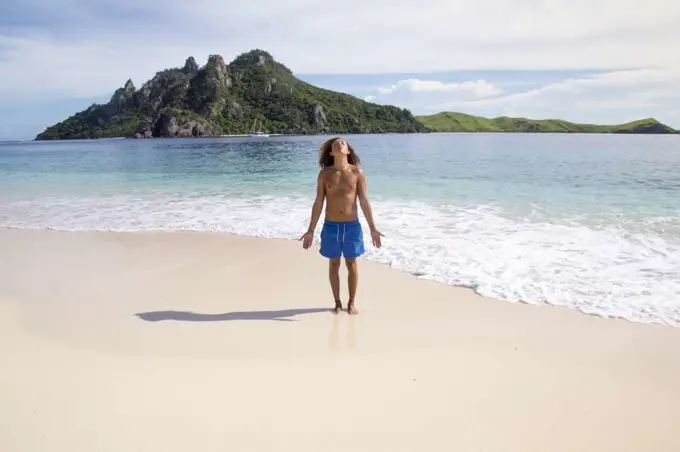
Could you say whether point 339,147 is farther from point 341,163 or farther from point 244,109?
point 244,109

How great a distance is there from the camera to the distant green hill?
530ft

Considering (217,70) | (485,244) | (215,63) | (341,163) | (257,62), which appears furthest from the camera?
(257,62)

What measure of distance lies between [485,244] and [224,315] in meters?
5.23

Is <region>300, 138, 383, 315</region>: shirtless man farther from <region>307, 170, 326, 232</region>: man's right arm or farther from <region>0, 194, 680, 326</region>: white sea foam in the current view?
<region>0, 194, 680, 326</region>: white sea foam

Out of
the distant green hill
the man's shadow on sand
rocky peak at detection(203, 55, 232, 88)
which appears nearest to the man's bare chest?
the man's shadow on sand

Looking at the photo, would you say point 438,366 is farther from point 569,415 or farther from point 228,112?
point 228,112

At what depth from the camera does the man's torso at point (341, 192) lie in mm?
5457

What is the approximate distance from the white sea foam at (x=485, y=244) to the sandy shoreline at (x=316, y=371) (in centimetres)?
65

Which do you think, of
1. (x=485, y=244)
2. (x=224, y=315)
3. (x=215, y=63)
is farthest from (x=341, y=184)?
(x=215, y=63)

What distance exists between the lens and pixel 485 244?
8.80m

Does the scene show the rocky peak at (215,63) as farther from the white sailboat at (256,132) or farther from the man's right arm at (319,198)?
the man's right arm at (319,198)

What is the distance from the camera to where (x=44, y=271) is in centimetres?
751

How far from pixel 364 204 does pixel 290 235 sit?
494 cm

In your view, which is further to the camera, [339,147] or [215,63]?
[215,63]
